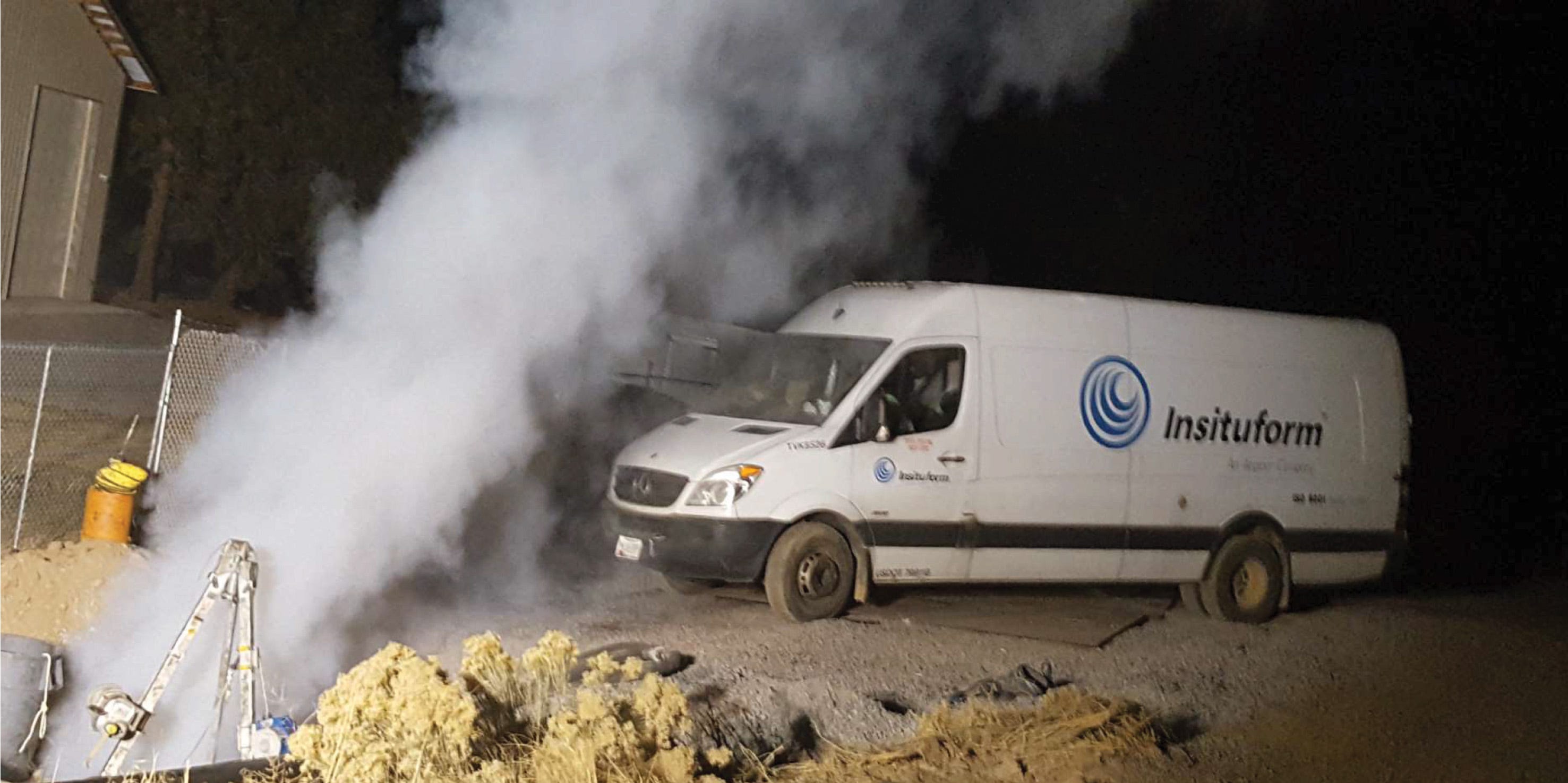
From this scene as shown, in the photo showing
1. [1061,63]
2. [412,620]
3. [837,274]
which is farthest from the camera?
[837,274]

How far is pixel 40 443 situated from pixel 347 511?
573cm

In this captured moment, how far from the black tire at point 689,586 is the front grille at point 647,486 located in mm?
999

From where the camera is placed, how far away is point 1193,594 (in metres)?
10.4

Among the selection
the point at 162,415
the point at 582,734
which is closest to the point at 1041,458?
the point at 582,734

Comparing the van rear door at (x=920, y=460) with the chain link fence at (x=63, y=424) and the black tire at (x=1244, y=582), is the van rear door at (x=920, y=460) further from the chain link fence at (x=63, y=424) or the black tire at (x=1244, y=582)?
the chain link fence at (x=63, y=424)

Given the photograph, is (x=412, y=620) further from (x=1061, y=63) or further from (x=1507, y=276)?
(x=1507, y=276)

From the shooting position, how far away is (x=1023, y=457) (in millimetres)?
9344

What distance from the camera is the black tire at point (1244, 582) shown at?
10234mm

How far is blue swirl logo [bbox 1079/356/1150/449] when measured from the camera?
9648mm

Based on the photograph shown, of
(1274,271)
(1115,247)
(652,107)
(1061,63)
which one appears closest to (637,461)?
(652,107)

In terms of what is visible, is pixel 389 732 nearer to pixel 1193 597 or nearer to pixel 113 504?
pixel 113 504

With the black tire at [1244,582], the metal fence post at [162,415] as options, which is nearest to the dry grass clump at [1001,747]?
the black tire at [1244,582]

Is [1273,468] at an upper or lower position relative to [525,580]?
upper

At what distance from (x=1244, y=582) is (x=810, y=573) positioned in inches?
156
